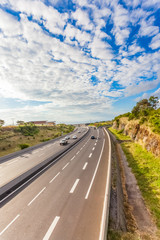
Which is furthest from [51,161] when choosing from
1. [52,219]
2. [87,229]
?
[87,229]

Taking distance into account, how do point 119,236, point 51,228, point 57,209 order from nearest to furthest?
1. point 119,236
2. point 51,228
3. point 57,209

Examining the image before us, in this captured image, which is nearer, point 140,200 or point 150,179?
point 140,200

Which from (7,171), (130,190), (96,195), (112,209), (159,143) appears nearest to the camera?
(112,209)

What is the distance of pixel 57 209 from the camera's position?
9.63m

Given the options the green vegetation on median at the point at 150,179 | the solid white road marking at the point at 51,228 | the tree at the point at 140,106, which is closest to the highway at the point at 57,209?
the solid white road marking at the point at 51,228

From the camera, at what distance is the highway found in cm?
759

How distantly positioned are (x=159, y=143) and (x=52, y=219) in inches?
853

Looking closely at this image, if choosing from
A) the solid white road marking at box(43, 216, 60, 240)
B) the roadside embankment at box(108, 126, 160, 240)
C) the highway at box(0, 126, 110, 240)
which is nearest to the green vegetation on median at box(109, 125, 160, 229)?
the roadside embankment at box(108, 126, 160, 240)

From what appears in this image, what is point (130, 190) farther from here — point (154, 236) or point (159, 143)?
point (159, 143)

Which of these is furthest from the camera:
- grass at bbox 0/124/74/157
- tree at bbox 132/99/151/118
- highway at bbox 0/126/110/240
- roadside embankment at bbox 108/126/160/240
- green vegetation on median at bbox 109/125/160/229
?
tree at bbox 132/99/151/118

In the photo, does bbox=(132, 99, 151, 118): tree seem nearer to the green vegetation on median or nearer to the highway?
the green vegetation on median

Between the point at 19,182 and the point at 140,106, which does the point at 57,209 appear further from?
the point at 140,106

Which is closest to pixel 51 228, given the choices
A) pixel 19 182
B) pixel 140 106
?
pixel 19 182

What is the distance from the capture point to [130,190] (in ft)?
47.0
